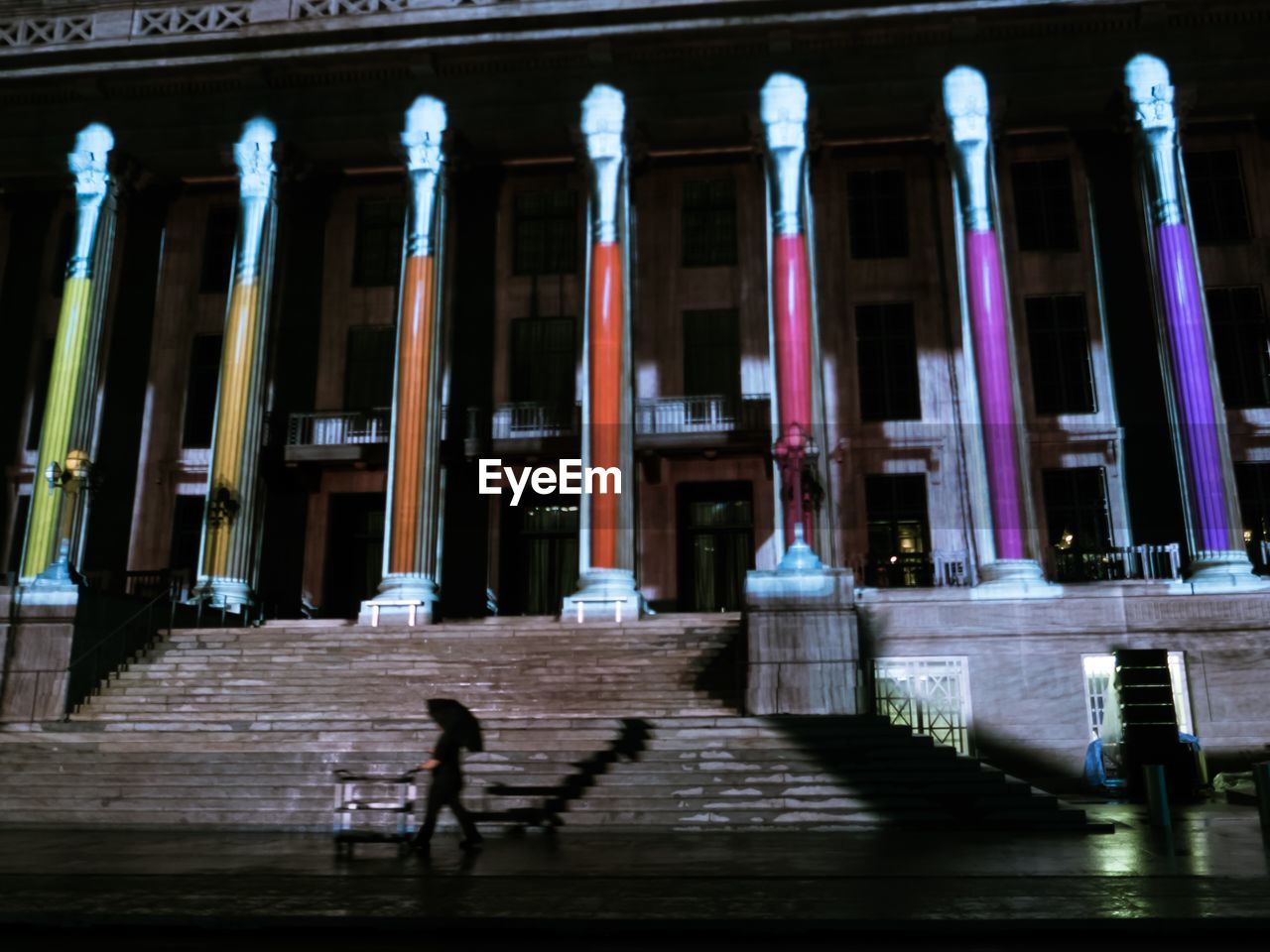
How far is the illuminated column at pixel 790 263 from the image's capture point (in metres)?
22.1

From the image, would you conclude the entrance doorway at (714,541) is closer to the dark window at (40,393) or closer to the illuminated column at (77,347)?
the illuminated column at (77,347)

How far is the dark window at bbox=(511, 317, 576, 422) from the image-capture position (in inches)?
1043

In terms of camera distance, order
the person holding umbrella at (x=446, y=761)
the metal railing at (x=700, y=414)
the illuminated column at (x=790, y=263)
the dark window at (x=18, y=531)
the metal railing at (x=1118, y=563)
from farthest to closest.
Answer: the dark window at (x=18, y=531) → the metal railing at (x=700, y=414) → the metal railing at (x=1118, y=563) → the illuminated column at (x=790, y=263) → the person holding umbrella at (x=446, y=761)

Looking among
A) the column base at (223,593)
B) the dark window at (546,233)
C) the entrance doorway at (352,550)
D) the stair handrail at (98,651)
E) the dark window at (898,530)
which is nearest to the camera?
the stair handrail at (98,651)

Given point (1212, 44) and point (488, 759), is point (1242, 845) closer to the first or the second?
point (488, 759)

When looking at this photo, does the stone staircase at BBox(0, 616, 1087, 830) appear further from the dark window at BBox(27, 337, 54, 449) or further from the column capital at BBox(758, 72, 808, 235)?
the dark window at BBox(27, 337, 54, 449)

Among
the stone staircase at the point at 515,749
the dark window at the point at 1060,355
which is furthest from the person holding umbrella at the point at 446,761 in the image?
the dark window at the point at 1060,355

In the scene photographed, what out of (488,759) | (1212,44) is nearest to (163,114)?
(488,759)

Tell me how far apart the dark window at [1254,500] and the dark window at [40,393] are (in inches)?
1117

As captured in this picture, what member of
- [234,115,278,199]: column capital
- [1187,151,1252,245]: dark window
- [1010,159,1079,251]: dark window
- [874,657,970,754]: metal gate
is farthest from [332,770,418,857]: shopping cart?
[1187,151,1252,245]: dark window

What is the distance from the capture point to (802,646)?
1666 cm

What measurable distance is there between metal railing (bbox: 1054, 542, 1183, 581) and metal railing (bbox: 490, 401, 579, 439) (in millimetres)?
11317

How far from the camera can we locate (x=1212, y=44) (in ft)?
75.3

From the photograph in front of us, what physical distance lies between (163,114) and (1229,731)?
25.7m
